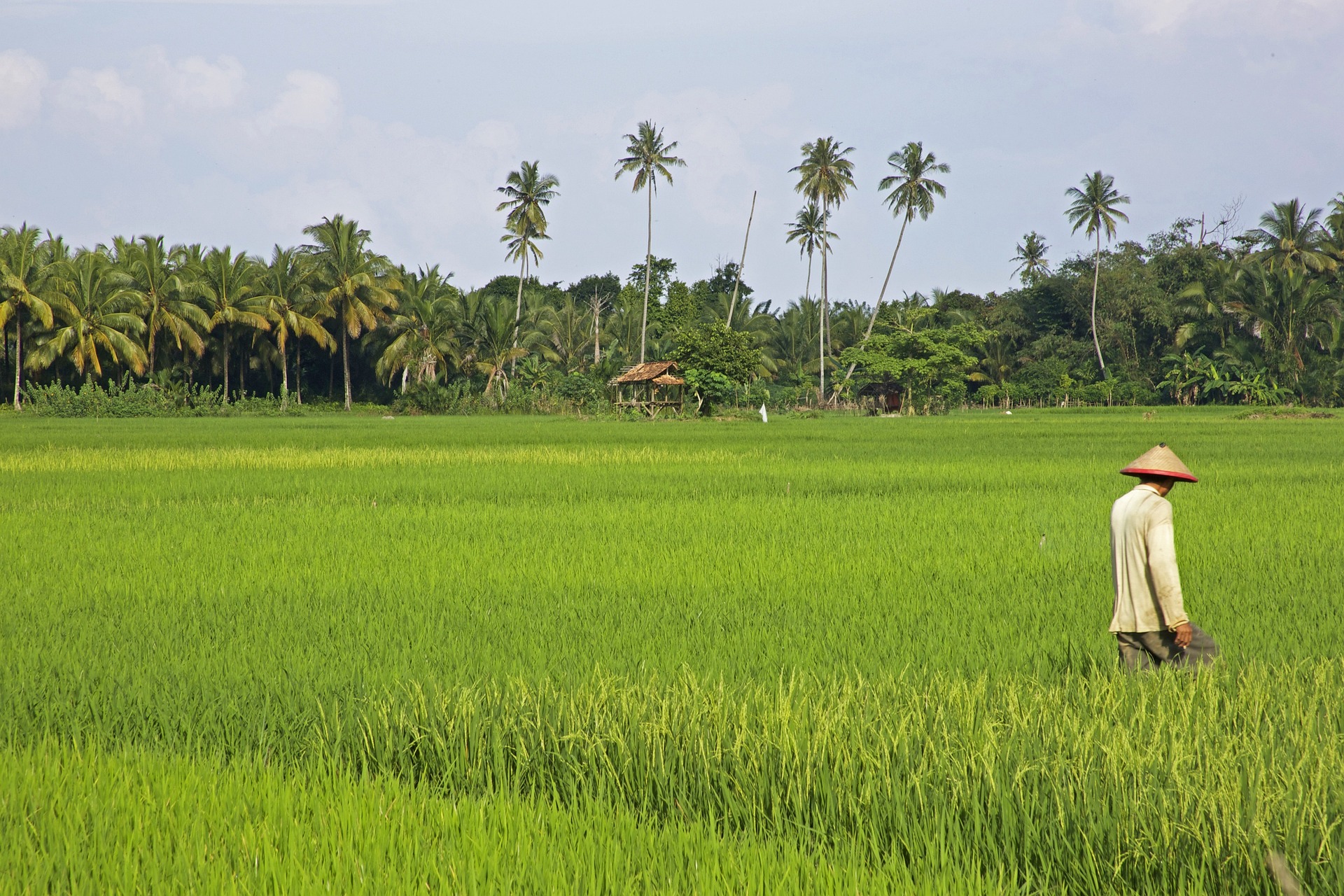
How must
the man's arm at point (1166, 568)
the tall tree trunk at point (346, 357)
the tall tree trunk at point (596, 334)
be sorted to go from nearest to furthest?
the man's arm at point (1166, 568)
the tall tree trunk at point (346, 357)
the tall tree trunk at point (596, 334)

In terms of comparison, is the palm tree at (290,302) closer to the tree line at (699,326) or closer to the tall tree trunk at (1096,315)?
the tree line at (699,326)

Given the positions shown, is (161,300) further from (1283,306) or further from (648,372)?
(1283,306)

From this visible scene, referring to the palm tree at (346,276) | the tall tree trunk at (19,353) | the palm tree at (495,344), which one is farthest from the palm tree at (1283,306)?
the tall tree trunk at (19,353)

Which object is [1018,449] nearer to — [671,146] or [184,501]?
[184,501]

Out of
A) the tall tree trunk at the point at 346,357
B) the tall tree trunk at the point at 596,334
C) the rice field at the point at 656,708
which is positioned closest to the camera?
the rice field at the point at 656,708

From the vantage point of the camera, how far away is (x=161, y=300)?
1458 inches

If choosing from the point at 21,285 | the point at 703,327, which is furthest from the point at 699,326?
the point at 21,285

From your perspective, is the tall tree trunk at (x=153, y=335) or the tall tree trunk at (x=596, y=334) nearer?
the tall tree trunk at (x=153, y=335)

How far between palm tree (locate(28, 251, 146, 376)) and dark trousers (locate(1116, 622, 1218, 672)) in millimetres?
35077

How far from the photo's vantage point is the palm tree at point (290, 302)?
37.7 metres

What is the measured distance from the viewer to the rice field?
2.35 meters

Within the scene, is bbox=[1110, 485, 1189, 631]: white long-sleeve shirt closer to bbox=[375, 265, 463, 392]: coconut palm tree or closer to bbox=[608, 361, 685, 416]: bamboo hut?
bbox=[608, 361, 685, 416]: bamboo hut

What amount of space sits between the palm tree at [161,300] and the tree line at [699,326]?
0.32 feet

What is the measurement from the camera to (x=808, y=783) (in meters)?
2.70
